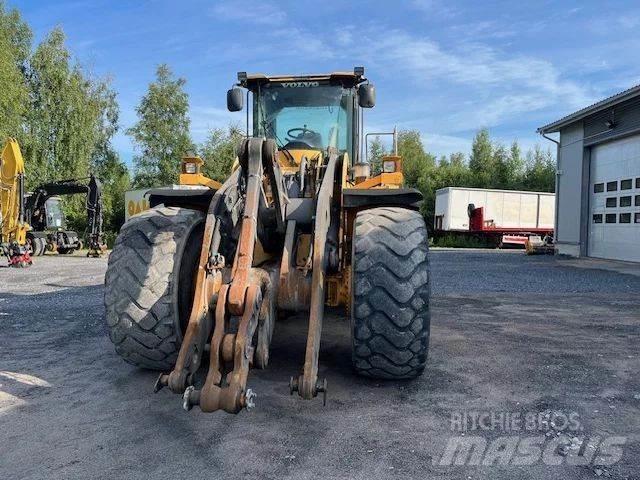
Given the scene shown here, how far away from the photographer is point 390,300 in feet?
11.7

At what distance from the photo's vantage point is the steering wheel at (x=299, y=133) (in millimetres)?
5574

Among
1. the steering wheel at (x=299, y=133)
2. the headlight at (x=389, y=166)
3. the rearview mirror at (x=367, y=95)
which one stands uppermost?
the rearview mirror at (x=367, y=95)

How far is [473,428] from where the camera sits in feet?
10.8

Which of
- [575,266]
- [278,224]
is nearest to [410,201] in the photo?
[278,224]

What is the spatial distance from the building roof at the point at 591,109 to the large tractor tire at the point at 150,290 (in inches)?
537

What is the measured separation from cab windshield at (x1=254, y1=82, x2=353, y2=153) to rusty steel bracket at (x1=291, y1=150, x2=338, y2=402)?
158 cm

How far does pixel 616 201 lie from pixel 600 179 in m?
1.14

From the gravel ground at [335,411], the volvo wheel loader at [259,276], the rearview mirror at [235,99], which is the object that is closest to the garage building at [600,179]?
the gravel ground at [335,411]

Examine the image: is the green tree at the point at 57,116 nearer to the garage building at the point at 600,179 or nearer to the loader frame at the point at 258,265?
the garage building at the point at 600,179

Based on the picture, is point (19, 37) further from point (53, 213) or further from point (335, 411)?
point (335, 411)

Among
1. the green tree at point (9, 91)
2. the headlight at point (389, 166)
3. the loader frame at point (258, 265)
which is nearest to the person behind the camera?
A: the loader frame at point (258, 265)

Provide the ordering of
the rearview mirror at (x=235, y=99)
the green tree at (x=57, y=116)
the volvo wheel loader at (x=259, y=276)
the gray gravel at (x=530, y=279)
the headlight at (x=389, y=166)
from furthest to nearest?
the green tree at (x=57, y=116), the gray gravel at (x=530, y=279), the rearview mirror at (x=235, y=99), the headlight at (x=389, y=166), the volvo wheel loader at (x=259, y=276)

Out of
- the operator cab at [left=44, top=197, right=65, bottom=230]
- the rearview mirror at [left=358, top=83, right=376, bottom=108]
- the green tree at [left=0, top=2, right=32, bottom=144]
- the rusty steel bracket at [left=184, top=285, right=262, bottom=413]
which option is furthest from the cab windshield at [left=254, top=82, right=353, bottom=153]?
the green tree at [left=0, top=2, right=32, bottom=144]

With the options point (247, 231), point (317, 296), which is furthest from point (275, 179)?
point (317, 296)
